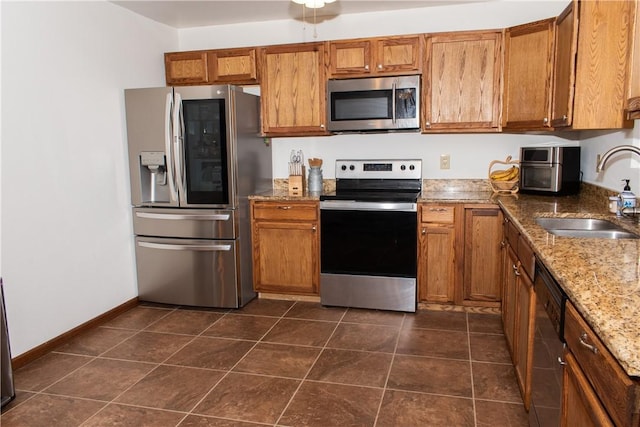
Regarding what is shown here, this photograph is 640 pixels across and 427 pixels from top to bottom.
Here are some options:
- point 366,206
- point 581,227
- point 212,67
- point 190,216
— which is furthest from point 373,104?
point 581,227

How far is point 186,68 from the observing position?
4.16 m

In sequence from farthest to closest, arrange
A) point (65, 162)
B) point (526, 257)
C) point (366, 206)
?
point (366, 206) < point (65, 162) < point (526, 257)

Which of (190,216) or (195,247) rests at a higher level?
(190,216)

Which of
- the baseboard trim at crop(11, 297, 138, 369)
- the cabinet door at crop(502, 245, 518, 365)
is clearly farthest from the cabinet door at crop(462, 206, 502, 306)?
the baseboard trim at crop(11, 297, 138, 369)

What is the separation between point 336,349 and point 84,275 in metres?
1.86

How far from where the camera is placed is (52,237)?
3.09 metres

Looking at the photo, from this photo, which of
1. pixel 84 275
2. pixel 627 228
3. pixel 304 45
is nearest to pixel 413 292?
pixel 627 228

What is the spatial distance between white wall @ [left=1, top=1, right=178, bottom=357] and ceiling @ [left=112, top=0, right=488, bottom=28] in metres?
0.21

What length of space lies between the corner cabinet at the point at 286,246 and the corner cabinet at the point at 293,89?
65 cm

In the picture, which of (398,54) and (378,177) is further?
(378,177)

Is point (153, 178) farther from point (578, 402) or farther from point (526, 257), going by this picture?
point (578, 402)

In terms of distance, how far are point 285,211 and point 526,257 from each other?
2.11m

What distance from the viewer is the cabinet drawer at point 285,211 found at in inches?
150

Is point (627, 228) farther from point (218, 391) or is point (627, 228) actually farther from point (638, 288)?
point (218, 391)
